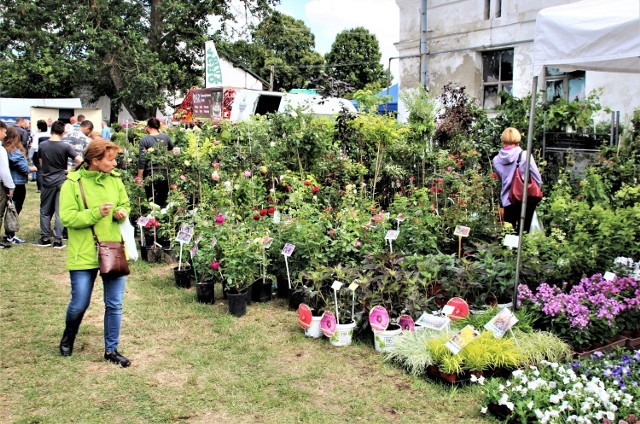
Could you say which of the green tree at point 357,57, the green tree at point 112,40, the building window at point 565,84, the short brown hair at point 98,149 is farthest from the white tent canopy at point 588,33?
the green tree at point 357,57

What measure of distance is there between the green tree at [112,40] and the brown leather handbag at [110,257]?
690 inches

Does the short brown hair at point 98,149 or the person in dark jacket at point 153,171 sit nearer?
the short brown hair at point 98,149

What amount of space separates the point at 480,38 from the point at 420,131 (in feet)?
20.6

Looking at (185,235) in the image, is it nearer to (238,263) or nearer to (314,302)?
(238,263)

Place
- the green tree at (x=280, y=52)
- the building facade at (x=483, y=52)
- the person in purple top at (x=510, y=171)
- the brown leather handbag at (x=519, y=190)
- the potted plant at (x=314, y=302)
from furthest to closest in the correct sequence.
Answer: the green tree at (x=280, y=52) → the building facade at (x=483, y=52) → the person in purple top at (x=510, y=171) → the brown leather handbag at (x=519, y=190) → the potted plant at (x=314, y=302)

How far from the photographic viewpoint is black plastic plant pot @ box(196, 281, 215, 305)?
18.3 feet

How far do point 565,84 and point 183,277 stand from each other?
8740 mm

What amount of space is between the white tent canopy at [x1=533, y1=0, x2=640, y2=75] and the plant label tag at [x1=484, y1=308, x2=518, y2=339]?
1812mm

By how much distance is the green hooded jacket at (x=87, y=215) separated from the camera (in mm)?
3934

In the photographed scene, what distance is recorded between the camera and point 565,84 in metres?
11.2

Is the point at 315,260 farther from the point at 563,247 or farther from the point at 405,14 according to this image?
the point at 405,14

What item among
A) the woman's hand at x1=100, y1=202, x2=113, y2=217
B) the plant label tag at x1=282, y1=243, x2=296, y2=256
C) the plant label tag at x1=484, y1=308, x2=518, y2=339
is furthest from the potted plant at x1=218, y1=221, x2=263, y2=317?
the plant label tag at x1=484, y1=308, x2=518, y2=339

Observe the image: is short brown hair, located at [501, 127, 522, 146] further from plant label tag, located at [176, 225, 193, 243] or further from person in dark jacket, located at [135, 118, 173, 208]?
person in dark jacket, located at [135, 118, 173, 208]

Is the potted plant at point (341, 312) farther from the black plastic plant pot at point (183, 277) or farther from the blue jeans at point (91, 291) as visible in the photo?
the black plastic plant pot at point (183, 277)
